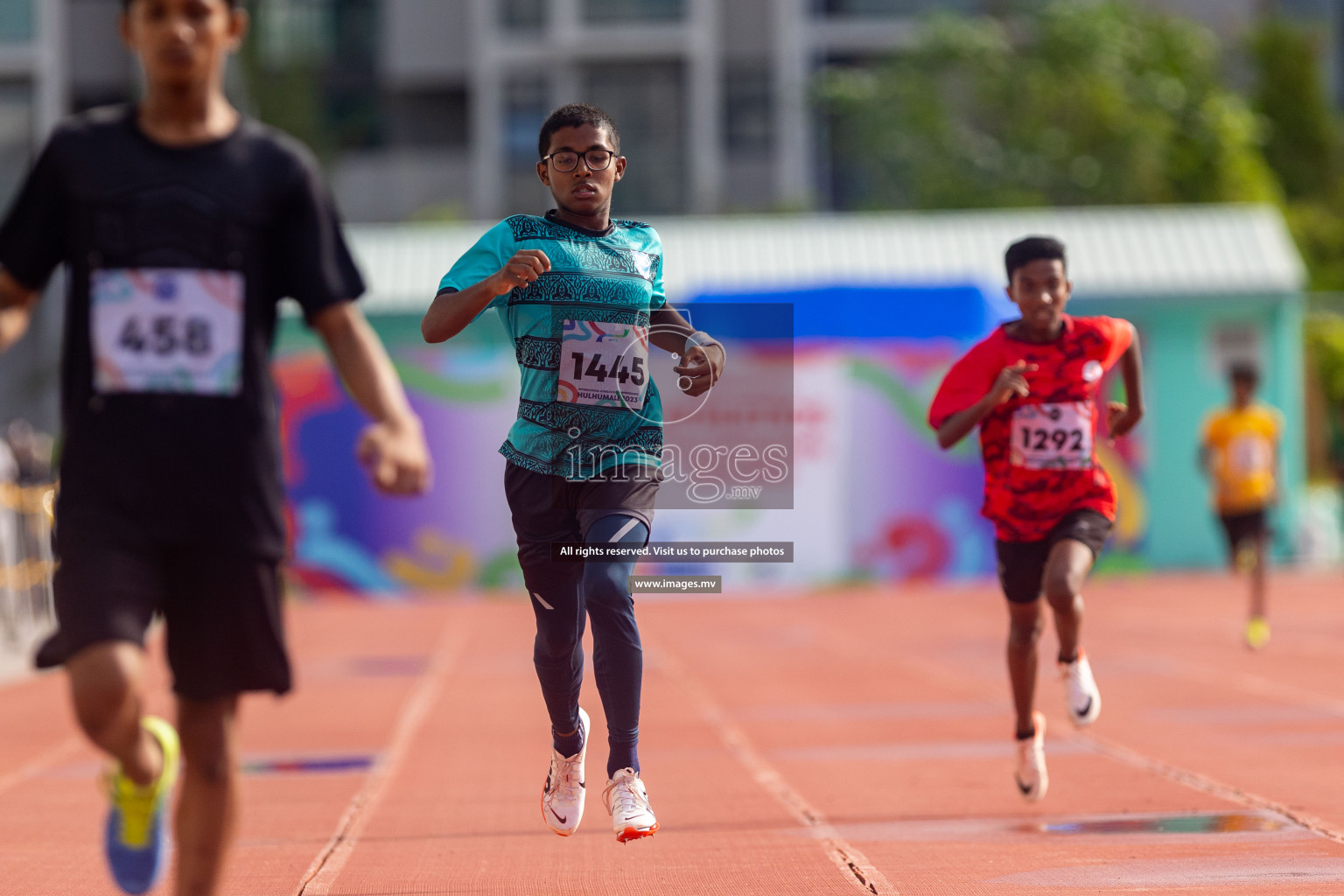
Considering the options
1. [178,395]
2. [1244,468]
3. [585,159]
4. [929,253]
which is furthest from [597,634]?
[929,253]

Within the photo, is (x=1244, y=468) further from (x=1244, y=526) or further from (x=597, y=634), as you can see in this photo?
(x=597, y=634)

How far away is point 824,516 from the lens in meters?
22.8

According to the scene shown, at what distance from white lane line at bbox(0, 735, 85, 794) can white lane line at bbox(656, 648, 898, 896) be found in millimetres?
3262

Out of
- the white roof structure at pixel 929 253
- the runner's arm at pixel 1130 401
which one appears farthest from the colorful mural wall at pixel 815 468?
the runner's arm at pixel 1130 401

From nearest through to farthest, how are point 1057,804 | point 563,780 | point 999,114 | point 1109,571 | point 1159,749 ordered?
1. point 563,780
2. point 1057,804
3. point 1159,749
4. point 1109,571
5. point 999,114

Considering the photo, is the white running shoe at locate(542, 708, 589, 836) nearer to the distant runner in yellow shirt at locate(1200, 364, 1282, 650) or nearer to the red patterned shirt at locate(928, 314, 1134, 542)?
the red patterned shirt at locate(928, 314, 1134, 542)

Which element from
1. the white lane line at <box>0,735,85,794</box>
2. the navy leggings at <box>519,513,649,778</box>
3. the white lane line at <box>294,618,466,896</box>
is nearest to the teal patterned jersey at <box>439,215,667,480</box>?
the navy leggings at <box>519,513,649,778</box>

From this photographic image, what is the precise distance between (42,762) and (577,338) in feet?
17.2

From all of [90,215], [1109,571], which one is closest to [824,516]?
[1109,571]

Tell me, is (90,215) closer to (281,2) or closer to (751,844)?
(751,844)

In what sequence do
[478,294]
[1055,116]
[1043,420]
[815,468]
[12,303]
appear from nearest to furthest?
[12,303]
[478,294]
[1043,420]
[815,468]
[1055,116]

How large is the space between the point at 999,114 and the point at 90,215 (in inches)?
1417

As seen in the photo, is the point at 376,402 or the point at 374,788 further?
the point at 374,788

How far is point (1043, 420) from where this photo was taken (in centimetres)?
666
